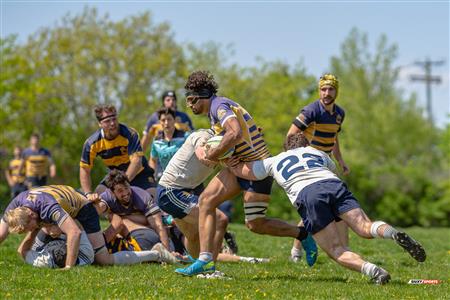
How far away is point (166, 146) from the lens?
11797mm

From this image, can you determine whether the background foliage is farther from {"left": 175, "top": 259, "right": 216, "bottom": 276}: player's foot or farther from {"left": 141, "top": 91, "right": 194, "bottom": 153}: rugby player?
{"left": 175, "top": 259, "right": 216, "bottom": 276}: player's foot

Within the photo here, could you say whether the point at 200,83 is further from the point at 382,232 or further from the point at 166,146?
the point at 166,146

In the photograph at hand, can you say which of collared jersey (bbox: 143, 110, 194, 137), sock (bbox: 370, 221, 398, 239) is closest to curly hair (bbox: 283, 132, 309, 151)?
sock (bbox: 370, 221, 398, 239)

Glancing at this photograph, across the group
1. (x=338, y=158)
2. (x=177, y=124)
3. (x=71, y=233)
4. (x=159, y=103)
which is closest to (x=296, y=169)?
(x=71, y=233)

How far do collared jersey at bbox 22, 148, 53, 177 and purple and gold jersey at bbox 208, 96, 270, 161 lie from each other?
1331cm

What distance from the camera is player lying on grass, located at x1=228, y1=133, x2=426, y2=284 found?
7391 mm

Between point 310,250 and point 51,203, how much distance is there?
297 centimetres

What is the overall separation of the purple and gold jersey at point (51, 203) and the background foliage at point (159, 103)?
14.2 meters

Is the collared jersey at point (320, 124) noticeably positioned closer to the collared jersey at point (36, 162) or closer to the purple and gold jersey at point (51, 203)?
the purple and gold jersey at point (51, 203)

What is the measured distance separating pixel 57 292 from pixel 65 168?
75.2 ft

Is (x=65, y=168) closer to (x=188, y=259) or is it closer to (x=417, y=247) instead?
(x=188, y=259)

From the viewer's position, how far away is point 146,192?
10.6m

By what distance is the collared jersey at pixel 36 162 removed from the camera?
20.8 meters

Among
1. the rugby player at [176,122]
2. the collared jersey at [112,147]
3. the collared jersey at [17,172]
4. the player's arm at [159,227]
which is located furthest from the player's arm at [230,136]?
the collared jersey at [17,172]
